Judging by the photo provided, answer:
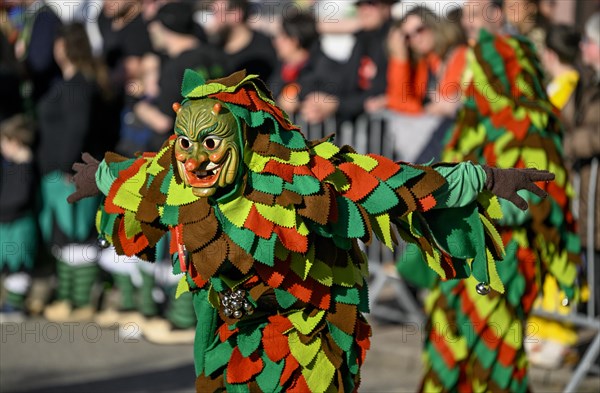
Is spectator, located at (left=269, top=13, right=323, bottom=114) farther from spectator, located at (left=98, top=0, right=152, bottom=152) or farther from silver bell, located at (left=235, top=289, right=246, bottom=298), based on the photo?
silver bell, located at (left=235, top=289, right=246, bottom=298)

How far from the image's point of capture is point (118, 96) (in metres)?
7.77

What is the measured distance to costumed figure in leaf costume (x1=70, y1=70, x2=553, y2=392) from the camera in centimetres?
335

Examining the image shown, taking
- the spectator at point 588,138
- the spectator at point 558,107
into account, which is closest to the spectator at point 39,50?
the spectator at point 558,107

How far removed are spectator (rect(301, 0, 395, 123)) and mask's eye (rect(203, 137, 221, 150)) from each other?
3.81 meters

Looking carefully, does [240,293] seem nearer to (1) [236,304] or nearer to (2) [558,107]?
(1) [236,304]

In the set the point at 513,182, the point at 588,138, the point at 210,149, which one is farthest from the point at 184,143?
the point at 588,138

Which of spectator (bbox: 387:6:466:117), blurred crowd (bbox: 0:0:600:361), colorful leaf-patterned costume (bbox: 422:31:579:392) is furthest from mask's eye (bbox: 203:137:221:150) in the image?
spectator (bbox: 387:6:466:117)

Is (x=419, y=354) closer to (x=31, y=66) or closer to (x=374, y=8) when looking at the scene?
(x=374, y=8)

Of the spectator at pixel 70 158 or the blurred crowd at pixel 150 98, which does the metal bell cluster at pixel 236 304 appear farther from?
the spectator at pixel 70 158

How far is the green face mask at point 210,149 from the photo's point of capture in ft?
10.8

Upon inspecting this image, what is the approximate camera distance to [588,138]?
5723mm

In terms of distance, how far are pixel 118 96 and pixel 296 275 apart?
455cm

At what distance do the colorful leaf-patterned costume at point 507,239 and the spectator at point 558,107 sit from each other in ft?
4.05

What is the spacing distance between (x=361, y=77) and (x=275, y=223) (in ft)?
13.9
